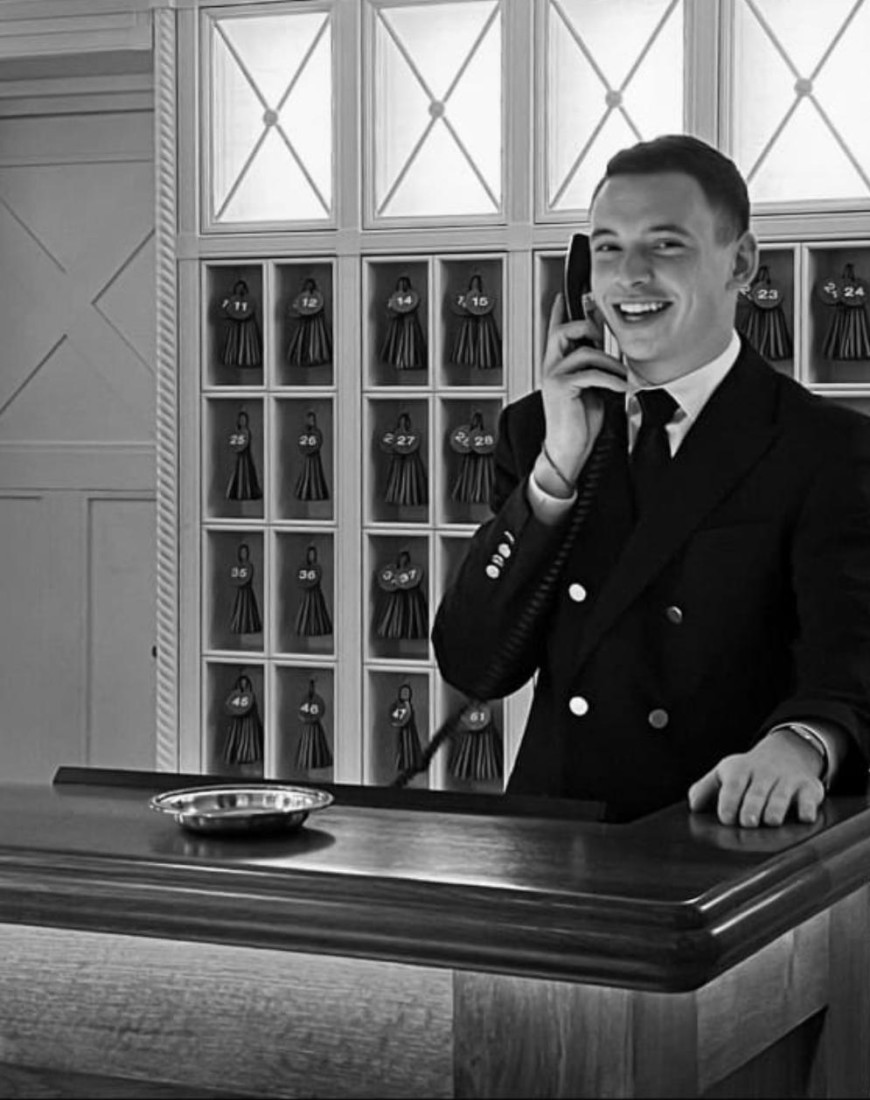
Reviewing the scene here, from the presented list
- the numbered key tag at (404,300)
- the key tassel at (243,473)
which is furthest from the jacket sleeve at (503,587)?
the key tassel at (243,473)

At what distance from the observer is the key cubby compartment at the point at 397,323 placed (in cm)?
532

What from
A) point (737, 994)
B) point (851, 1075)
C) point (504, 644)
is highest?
point (504, 644)

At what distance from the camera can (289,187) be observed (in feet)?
17.8

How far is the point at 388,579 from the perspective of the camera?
5355 mm

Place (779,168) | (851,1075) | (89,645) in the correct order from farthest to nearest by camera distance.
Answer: (89,645), (779,168), (851,1075)

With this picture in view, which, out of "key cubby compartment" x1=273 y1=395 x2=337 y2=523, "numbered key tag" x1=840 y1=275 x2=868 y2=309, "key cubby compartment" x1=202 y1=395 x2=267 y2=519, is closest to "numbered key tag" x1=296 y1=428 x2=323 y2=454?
"key cubby compartment" x1=273 y1=395 x2=337 y2=523

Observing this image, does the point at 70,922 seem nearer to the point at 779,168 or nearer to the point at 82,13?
the point at 779,168

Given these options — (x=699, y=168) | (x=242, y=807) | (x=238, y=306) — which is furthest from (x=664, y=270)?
(x=238, y=306)

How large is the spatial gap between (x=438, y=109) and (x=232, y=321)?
0.77m

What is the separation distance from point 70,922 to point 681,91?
339 cm

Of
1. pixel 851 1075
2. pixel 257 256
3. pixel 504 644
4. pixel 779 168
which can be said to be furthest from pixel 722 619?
pixel 257 256

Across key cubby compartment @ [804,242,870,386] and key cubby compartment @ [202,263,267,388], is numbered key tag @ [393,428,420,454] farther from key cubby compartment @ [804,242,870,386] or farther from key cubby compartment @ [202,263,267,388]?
key cubby compartment @ [804,242,870,386]

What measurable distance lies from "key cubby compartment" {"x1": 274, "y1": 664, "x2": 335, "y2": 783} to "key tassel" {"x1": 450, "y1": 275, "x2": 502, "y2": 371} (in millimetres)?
880

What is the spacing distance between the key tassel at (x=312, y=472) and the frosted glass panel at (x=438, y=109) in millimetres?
601
